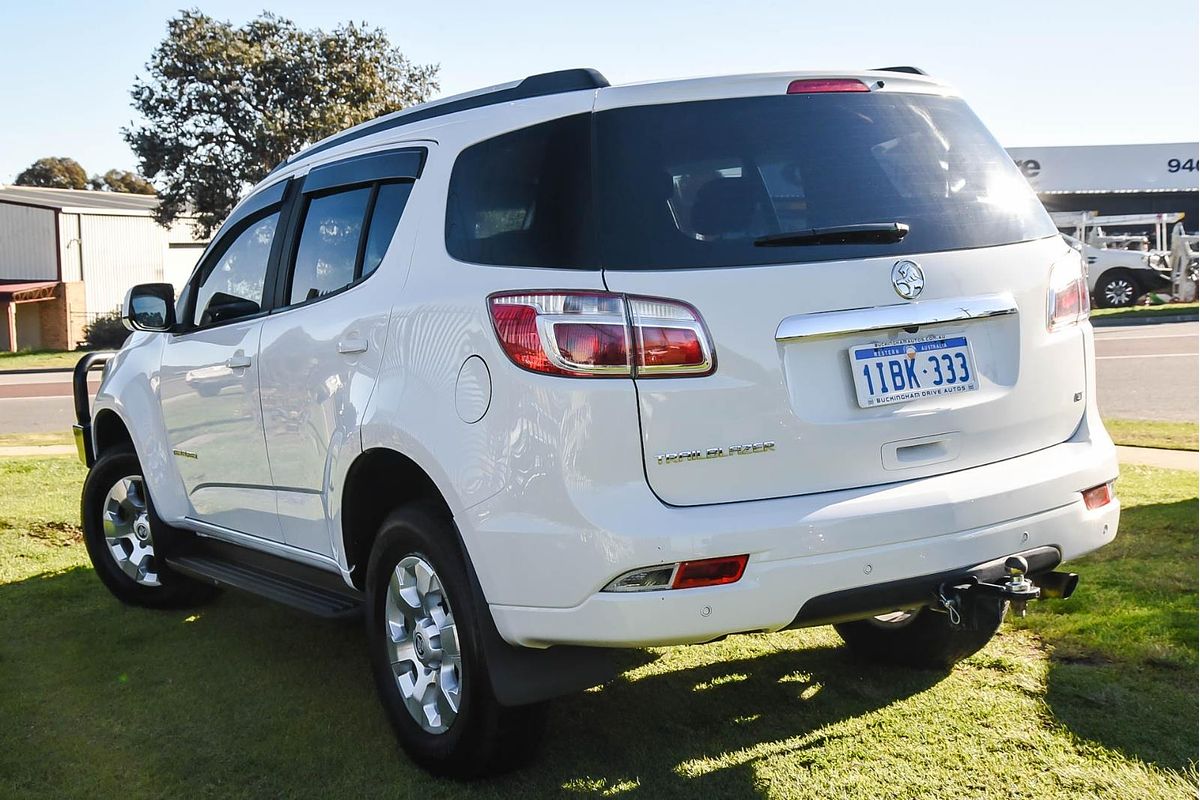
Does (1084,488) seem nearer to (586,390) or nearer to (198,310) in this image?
(586,390)

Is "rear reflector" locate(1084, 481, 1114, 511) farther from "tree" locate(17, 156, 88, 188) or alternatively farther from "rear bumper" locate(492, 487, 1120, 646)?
"tree" locate(17, 156, 88, 188)

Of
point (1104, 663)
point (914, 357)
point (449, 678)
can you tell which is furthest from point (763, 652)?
point (914, 357)

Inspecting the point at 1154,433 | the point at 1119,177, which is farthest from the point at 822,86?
the point at 1119,177

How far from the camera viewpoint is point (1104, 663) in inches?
177

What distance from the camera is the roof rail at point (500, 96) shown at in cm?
343

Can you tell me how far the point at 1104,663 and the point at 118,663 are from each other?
12.6 feet

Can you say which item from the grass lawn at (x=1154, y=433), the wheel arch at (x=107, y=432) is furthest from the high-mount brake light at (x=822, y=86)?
the grass lawn at (x=1154, y=433)

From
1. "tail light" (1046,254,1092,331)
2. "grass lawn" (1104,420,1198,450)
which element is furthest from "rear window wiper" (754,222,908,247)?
"grass lawn" (1104,420,1198,450)

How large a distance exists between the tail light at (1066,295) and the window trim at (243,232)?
A: 9.04 feet

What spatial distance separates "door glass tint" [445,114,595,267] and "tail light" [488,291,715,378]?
0.44 feet

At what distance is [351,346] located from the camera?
388 cm

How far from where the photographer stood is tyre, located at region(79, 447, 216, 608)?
5824mm

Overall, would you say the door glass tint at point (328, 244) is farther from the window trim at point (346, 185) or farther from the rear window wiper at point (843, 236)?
the rear window wiper at point (843, 236)

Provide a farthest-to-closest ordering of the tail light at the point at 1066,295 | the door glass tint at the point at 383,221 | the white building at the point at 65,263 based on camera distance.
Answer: the white building at the point at 65,263, the door glass tint at the point at 383,221, the tail light at the point at 1066,295
